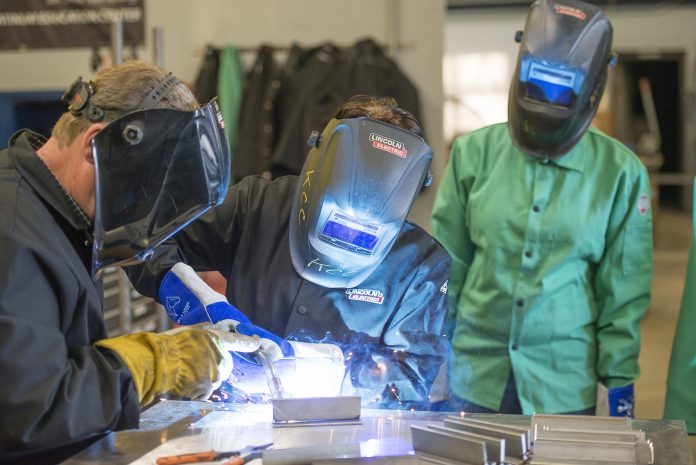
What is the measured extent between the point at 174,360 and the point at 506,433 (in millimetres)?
637

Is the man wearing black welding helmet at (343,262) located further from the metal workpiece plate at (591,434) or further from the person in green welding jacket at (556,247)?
the metal workpiece plate at (591,434)

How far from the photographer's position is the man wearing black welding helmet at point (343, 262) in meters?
1.85

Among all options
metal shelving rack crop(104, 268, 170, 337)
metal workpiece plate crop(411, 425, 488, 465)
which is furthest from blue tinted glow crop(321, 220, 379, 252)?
metal shelving rack crop(104, 268, 170, 337)

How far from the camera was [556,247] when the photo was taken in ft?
8.45

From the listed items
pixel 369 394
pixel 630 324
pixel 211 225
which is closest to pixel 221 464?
pixel 369 394

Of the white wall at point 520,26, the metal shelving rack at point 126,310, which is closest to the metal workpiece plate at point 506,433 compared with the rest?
the metal shelving rack at point 126,310

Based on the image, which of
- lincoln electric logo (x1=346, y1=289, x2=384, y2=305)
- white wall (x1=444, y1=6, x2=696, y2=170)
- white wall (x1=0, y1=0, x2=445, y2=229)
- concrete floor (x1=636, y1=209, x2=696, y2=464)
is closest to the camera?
lincoln electric logo (x1=346, y1=289, x2=384, y2=305)

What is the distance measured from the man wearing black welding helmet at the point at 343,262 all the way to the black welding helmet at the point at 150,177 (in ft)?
0.94

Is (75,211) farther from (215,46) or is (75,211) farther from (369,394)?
(215,46)

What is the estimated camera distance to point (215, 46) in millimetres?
5172

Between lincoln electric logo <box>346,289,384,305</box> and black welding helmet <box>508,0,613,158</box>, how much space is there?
813 mm

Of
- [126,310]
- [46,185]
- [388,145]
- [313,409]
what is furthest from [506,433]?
[126,310]

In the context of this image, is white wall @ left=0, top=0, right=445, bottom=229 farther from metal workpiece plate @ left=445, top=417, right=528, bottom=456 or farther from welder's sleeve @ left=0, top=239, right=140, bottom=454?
welder's sleeve @ left=0, top=239, right=140, bottom=454

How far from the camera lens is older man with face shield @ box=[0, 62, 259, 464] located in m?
1.46
